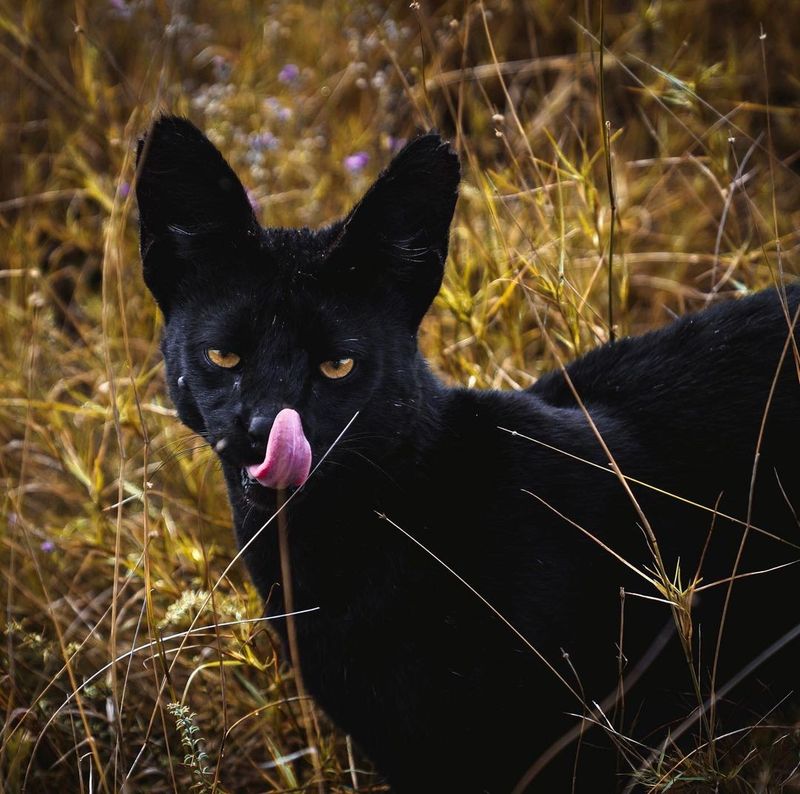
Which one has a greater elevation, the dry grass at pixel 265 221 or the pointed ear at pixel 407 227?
the pointed ear at pixel 407 227

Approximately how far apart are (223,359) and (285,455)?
27 cm

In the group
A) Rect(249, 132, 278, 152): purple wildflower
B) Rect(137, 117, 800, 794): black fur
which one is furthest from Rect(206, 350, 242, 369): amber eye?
Rect(249, 132, 278, 152): purple wildflower

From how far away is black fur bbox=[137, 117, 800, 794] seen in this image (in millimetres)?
1618

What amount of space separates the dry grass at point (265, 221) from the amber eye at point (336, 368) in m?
0.29

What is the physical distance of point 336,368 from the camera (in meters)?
1.61

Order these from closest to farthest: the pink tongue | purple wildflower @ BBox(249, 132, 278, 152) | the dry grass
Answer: the pink tongue → the dry grass → purple wildflower @ BBox(249, 132, 278, 152)

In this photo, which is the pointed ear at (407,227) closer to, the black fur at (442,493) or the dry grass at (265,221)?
the black fur at (442,493)

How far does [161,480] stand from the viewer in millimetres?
2631

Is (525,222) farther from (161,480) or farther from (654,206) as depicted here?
(161,480)

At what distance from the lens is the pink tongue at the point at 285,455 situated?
142cm

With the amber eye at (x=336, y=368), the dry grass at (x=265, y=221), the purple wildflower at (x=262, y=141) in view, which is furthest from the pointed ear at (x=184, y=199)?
the purple wildflower at (x=262, y=141)

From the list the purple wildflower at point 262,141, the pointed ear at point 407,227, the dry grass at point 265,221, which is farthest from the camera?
the purple wildflower at point 262,141

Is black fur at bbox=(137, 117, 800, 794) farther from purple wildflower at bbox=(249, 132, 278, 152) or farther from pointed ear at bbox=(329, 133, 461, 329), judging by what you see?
purple wildflower at bbox=(249, 132, 278, 152)

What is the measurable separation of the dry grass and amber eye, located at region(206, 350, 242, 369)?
0.51 ft
